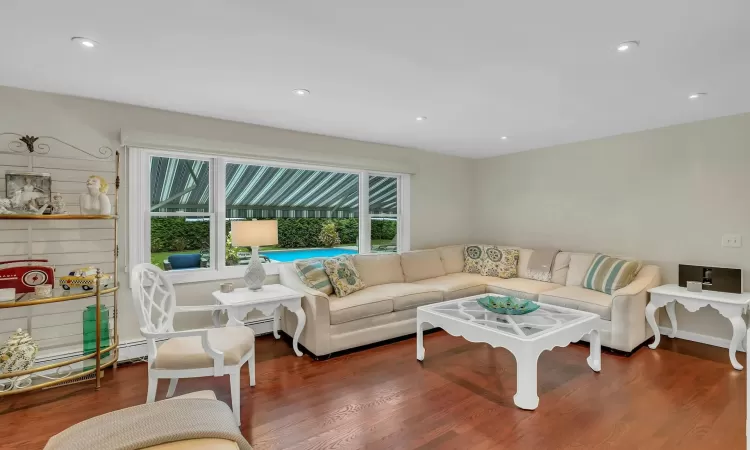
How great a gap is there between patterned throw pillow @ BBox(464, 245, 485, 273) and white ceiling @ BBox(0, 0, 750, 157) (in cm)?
208

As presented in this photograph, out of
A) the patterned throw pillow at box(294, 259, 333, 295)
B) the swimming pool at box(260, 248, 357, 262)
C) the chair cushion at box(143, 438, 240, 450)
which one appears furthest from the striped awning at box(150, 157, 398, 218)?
the chair cushion at box(143, 438, 240, 450)

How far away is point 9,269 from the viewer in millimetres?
2523

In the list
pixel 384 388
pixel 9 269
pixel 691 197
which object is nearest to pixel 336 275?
pixel 384 388

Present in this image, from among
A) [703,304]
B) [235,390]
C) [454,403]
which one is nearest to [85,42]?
[235,390]

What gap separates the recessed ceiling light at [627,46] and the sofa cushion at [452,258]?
10.7ft

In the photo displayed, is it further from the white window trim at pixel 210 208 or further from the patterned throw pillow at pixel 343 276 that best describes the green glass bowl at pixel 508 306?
the white window trim at pixel 210 208

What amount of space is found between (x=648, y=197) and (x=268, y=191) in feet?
13.7

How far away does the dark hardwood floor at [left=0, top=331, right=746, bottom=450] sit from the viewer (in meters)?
2.11

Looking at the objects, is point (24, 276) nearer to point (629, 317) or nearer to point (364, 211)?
point (364, 211)

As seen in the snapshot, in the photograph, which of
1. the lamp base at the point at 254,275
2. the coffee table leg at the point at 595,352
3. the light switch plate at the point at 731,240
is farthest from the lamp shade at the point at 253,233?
the light switch plate at the point at 731,240

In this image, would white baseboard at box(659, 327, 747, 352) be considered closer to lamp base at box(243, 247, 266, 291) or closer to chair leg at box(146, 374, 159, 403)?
lamp base at box(243, 247, 266, 291)

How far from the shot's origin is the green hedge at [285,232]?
136 inches

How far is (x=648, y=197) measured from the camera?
4.04m

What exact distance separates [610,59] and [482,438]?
2.38 meters
